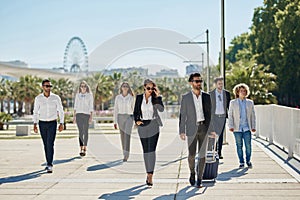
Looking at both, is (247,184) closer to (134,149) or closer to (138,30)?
(134,149)

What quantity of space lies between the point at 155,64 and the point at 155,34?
210 cm

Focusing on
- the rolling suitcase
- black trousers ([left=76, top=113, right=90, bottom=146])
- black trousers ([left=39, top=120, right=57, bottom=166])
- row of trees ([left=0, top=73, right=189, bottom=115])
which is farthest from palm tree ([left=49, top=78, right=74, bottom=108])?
the rolling suitcase

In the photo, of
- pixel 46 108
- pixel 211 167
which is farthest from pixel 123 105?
pixel 211 167

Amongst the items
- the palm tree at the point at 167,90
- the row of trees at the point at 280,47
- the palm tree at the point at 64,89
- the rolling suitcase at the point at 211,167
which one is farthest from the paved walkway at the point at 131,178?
the palm tree at the point at 64,89

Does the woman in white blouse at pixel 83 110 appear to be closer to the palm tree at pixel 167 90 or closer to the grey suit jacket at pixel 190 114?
the grey suit jacket at pixel 190 114

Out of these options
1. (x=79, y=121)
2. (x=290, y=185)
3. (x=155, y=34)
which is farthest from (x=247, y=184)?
(x=155, y=34)

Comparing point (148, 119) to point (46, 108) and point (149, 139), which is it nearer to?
point (149, 139)

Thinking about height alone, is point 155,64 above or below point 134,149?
above

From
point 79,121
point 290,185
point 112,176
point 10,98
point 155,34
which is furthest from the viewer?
point 10,98

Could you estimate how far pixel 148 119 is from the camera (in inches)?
338

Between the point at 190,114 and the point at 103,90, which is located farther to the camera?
the point at 103,90

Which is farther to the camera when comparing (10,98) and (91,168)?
(10,98)

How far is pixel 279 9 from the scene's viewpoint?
44.4 meters

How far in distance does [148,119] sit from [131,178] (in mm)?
1242
